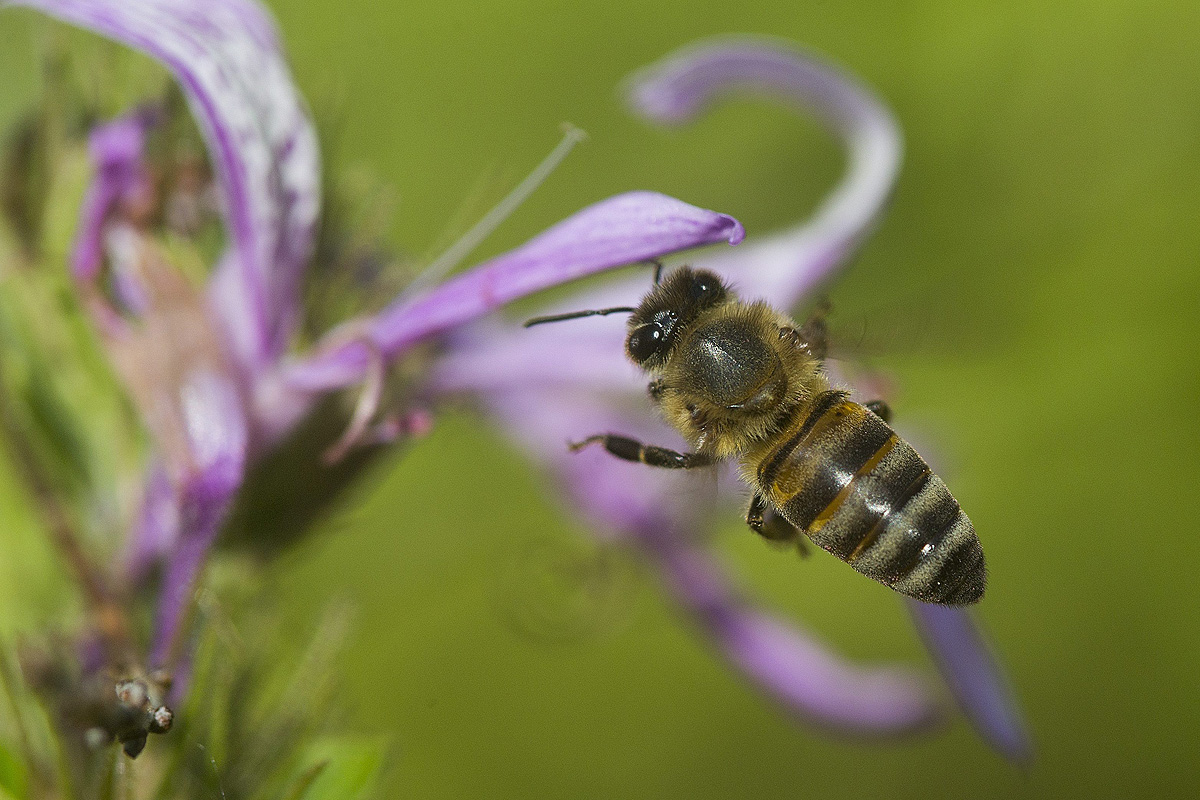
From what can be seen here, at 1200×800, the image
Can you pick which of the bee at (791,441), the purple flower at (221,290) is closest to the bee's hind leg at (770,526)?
the bee at (791,441)

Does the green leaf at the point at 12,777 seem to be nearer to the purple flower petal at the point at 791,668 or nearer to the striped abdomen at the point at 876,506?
the striped abdomen at the point at 876,506

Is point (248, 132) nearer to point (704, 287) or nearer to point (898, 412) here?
point (704, 287)

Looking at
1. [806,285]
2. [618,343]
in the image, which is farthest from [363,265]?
[806,285]

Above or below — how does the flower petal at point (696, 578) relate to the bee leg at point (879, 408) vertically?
below

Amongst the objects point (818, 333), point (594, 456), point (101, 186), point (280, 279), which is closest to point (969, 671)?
point (818, 333)

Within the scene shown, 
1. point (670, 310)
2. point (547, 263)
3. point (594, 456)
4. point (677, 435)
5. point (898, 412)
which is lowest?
point (898, 412)

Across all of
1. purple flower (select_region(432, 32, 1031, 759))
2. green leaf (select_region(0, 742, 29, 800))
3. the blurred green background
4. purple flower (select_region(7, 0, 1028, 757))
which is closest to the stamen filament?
purple flower (select_region(7, 0, 1028, 757))

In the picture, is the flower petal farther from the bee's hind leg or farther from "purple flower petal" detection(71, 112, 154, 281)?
"purple flower petal" detection(71, 112, 154, 281)

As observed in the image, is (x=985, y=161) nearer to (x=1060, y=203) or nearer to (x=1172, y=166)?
(x=1060, y=203)
